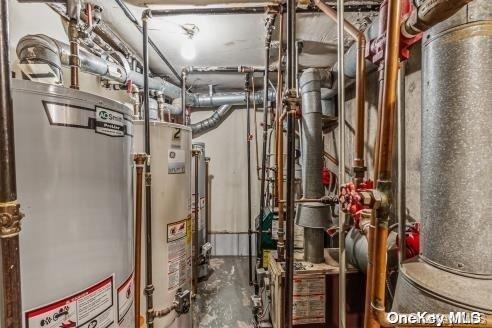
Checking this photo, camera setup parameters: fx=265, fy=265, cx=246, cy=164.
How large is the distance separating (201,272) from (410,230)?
256 cm

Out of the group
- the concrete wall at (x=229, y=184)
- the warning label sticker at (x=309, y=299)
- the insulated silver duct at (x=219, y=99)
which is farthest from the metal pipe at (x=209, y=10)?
the concrete wall at (x=229, y=184)

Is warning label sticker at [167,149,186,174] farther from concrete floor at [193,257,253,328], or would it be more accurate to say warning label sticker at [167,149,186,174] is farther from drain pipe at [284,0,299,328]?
concrete floor at [193,257,253,328]

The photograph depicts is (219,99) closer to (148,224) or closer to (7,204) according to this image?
(148,224)

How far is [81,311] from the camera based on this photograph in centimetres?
68

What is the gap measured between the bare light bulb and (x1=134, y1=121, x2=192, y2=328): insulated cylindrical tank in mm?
1099

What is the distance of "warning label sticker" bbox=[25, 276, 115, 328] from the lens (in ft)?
1.98

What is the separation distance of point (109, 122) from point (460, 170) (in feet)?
3.10

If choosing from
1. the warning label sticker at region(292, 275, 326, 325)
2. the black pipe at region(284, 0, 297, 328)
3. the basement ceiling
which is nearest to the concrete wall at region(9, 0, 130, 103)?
the basement ceiling

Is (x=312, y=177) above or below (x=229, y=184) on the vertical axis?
above

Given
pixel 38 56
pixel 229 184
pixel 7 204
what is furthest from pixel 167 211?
pixel 229 184

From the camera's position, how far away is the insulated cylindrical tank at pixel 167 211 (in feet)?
4.66

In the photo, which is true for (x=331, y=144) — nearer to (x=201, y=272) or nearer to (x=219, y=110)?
(x=219, y=110)

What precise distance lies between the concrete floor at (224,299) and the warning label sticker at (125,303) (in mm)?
1683

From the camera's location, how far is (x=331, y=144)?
2936mm
